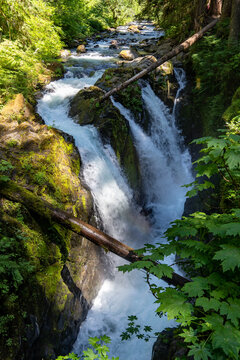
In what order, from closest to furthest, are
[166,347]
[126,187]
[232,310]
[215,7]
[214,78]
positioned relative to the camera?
[232,310] < [166,347] < [126,187] < [214,78] < [215,7]

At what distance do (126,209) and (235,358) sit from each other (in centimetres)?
639

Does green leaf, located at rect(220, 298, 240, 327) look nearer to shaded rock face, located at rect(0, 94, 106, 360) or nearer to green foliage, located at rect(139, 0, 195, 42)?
shaded rock face, located at rect(0, 94, 106, 360)

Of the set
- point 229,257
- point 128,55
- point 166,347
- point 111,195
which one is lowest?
point 166,347

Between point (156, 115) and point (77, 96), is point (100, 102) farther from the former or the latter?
point (156, 115)

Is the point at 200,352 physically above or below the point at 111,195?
below

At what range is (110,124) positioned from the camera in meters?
8.07

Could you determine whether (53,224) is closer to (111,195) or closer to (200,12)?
(111,195)

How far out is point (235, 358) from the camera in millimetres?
1383

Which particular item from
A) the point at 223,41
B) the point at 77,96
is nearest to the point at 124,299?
the point at 77,96

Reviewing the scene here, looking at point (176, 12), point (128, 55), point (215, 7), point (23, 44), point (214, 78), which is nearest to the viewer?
point (23, 44)

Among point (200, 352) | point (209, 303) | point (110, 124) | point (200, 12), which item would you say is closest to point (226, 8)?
point (200, 12)

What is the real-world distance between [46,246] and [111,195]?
3318mm

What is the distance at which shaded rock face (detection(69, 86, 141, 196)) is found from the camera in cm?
807

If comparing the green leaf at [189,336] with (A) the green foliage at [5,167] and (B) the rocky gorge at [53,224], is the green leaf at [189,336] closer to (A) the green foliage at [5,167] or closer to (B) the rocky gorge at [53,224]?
(B) the rocky gorge at [53,224]
